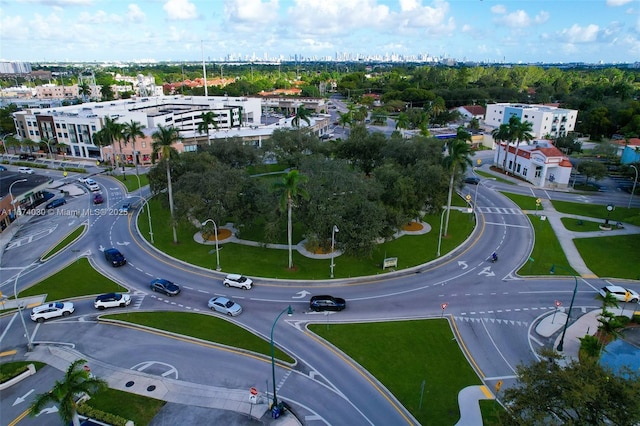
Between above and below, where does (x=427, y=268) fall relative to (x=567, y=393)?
below

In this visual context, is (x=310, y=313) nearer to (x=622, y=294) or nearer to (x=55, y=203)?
(x=622, y=294)

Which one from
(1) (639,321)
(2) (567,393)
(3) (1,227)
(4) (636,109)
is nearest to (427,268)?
(1) (639,321)

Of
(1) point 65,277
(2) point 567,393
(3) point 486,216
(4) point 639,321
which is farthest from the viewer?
(3) point 486,216

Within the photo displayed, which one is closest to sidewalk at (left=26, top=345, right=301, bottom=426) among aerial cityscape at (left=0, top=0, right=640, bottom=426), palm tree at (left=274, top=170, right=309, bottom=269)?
aerial cityscape at (left=0, top=0, right=640, bottom=426)

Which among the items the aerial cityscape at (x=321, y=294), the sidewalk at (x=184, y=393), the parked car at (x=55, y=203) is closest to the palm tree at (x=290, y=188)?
the aerial cityscape at (x=321, y=294)

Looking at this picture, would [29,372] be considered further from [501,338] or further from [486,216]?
[486,216]

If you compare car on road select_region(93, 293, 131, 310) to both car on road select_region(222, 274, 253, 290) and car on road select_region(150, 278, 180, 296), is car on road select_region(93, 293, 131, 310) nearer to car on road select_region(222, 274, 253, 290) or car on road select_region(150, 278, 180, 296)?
car on road select_region(150, 278, 180, 296)
